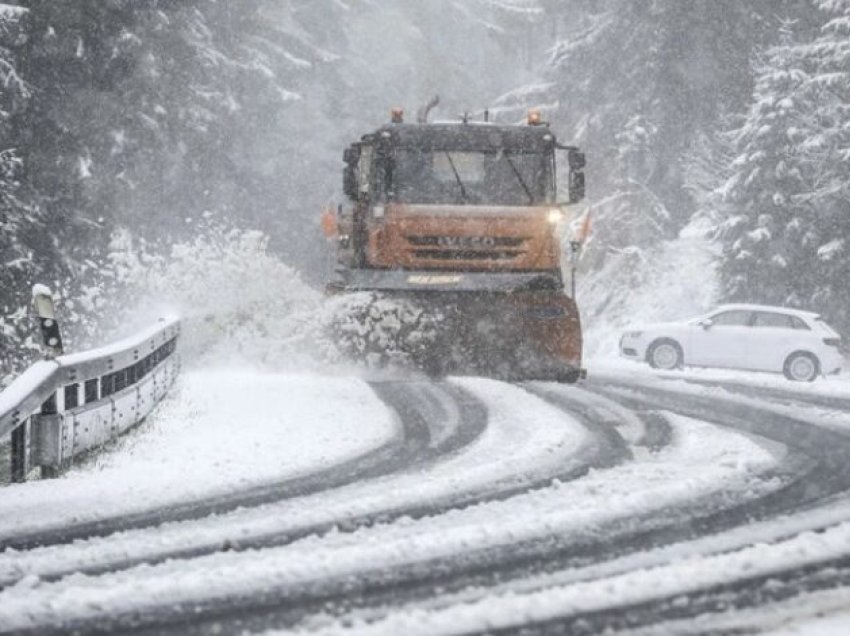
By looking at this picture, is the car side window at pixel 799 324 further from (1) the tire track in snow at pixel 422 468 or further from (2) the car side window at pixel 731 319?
(1) the tire track in snow at pixel 422 468

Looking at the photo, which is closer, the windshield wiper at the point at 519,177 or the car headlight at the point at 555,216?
the car headlight at the point at 555,216

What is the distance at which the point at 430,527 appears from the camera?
4910 mm

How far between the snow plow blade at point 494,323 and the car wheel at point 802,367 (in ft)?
25.6

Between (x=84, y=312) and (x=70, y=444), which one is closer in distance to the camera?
(x=70, y=444)

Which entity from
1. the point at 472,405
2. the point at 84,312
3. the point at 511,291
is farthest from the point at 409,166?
A: the point at 84,312

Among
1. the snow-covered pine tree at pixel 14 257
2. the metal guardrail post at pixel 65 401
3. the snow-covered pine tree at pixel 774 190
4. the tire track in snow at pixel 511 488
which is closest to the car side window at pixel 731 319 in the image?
the snow-covered pine tree at pixel 774 190

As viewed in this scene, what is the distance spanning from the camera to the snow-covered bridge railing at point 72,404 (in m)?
6.66

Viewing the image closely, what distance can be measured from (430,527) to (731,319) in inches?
592

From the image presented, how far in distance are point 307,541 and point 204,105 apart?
30.3 m

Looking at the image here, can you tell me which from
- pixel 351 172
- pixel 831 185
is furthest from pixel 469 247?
pixel 831 185

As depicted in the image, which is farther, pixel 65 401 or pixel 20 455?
pixel 65 401

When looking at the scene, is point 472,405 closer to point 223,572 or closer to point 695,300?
point 223,572

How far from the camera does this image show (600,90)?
32.0 meters

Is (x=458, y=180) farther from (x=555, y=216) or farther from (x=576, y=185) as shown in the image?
(x=576, y=185)
